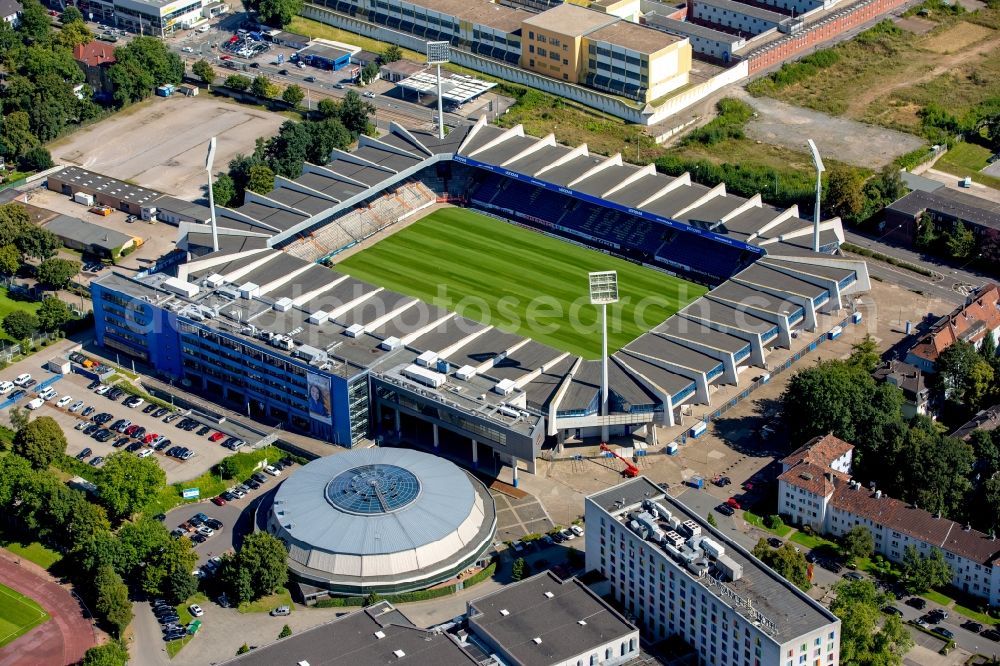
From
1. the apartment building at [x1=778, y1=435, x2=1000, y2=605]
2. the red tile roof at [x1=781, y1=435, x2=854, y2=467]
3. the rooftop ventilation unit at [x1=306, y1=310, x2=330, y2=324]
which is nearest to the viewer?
the apartment building at [x1=778, y1=435, x2=1000, y2=605]

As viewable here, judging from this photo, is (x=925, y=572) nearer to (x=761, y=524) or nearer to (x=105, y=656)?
(x=761, y=524)

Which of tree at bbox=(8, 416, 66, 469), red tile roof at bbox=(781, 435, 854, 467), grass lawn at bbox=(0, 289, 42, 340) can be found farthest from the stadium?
tree at bbox=(8, 416, 66, 469)

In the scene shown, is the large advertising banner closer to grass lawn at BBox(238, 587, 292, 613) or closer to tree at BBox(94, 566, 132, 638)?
grass lawn at BBox(238, 587, 292, 613)

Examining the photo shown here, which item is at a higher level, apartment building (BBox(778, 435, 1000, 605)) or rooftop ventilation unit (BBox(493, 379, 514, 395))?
rooftop ventilation unit (BBox(493, 379, 514, 395))

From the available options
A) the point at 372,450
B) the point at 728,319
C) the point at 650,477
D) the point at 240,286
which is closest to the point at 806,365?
the point at 728,319

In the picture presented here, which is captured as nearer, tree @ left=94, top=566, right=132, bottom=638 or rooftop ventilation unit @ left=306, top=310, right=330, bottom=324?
tree @ left=94, top=566, right=132, bottom=638

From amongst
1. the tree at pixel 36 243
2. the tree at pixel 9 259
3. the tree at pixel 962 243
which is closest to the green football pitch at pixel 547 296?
the tree at pixel 962 243

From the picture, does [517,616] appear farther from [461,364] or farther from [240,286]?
[240,286]

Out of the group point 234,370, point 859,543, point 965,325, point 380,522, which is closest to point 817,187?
point 965,325
